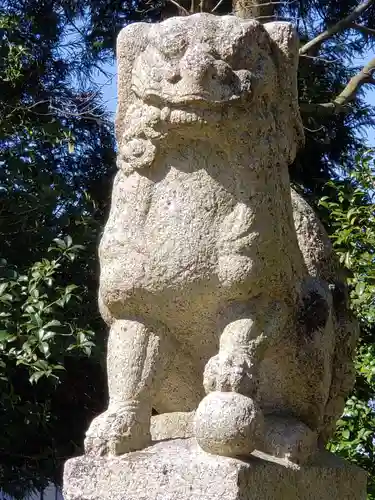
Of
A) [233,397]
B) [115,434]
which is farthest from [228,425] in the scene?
→ [115,434]

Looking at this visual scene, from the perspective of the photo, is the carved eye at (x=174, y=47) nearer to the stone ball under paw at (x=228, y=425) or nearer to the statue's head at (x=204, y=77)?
the statue's head at (x=204, y=77)

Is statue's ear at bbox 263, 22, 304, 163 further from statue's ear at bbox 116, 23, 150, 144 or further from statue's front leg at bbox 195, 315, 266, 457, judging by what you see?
statue's front leg at bbox 195, 315, 266, 457

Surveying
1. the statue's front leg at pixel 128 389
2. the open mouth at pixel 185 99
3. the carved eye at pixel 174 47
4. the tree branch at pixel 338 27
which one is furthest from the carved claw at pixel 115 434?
the tree branch at pixel 338 27

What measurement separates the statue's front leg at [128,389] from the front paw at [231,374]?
0.18m

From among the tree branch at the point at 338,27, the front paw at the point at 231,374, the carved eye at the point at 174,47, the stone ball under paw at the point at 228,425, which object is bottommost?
the stone ball under paw at the point at 228,425

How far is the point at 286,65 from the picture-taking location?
258 centimetres

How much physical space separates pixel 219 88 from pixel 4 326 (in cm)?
217

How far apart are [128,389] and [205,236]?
42 cm

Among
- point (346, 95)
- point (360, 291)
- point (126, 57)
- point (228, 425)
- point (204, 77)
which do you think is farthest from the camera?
point (346, 95)

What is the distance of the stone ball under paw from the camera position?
2217 millimetres

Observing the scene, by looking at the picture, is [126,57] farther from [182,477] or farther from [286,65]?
[182,477]

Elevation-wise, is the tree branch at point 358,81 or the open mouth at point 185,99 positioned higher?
the tree branch at point 358,81

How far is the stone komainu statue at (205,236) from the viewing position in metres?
2.36

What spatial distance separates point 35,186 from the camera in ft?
16.1
